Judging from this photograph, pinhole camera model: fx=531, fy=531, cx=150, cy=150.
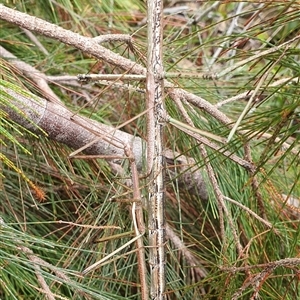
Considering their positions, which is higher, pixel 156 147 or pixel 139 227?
pixel 156 147

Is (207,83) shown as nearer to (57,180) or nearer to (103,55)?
(57,180)

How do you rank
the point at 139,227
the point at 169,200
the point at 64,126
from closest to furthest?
the point at 139,227
the point at 64,126
the point at 169,200

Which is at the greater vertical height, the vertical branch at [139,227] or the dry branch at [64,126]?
the dry branch at [64,126]

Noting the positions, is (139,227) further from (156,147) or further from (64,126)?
(64,126)

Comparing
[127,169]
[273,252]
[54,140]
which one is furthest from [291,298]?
[54,140]

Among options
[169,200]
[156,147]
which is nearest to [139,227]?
[156,147]

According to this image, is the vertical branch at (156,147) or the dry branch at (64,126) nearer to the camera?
the vertical branch at (156,147)
